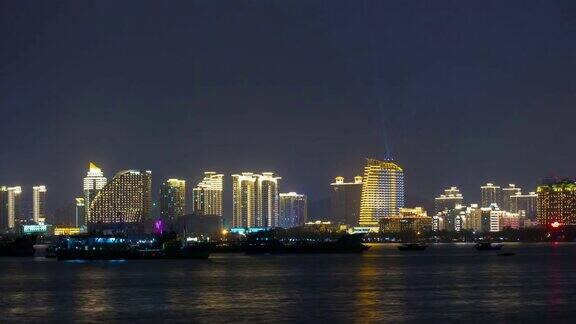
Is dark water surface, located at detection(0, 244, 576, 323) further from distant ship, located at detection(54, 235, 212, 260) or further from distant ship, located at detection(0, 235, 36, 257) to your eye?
distant ship, located at detection(0, 235, 36, 257)

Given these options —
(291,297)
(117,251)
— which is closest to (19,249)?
→ (117,251)

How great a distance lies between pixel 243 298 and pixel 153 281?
658 inches

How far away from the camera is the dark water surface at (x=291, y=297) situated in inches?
1682

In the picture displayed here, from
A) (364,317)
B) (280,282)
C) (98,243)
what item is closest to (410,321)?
(364,317)

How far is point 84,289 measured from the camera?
2365 inches

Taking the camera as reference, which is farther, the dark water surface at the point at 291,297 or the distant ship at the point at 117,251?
the distant ship at the point at 117,251

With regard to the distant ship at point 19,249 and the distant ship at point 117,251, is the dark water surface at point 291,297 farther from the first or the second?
the distant ship at point 19,249

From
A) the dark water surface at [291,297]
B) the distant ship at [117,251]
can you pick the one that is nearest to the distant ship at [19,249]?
the distant ship at [117,251]

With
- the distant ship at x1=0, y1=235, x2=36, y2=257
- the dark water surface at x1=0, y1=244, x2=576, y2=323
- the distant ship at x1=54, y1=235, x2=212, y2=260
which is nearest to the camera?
the dark water surface at x1=0, y1=244, x2=576, y2=323

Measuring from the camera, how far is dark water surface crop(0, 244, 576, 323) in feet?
140

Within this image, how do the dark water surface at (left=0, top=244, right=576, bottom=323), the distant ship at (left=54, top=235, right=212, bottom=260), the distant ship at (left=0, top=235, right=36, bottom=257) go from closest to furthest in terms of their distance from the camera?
the dark water surface at (left=0, top=244, right=576, bottom=323) → the distant ship at (left=54, top=235, right=212, bottom=260) → the distant ship at (left=0, top=235, right=36, bottom=257)

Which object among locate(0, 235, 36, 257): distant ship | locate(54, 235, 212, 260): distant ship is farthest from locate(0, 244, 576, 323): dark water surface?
locate(0, 235, 36, 257): distant ship

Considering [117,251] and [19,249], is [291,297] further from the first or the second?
[19,249]

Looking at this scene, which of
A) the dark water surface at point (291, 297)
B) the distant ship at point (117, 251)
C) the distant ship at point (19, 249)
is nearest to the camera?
the dark water surface at point (291, 297)
